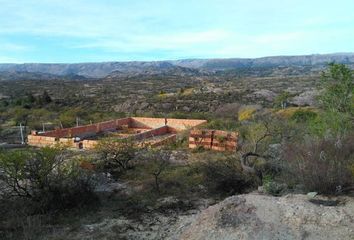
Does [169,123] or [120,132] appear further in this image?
[169,123]

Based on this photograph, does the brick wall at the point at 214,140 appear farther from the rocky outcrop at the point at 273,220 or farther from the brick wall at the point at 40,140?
the rocky outcrop at the point at 273,220

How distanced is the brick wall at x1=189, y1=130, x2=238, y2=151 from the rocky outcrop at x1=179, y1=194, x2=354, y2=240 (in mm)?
9402

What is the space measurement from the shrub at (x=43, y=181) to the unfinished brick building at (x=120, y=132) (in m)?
7.69

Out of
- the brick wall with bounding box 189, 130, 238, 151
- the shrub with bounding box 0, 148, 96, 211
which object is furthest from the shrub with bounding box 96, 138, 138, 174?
the brick wall with bounding box 189, 130, 238, 151

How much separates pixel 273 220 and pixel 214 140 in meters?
10.8

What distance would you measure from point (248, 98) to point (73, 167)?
1550 inches

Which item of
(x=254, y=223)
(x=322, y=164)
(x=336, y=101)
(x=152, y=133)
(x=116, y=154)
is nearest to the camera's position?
(x=254, y=223)

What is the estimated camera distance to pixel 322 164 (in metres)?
9.88

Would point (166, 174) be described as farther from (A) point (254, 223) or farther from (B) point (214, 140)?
(A) point (254, 223)

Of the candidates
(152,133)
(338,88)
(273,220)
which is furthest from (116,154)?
(152,133)

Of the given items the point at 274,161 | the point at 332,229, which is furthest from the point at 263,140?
the point at 332,229

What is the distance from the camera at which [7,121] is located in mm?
32656

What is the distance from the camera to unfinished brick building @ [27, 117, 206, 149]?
21266 mm

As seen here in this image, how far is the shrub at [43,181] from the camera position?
34.6 ft
